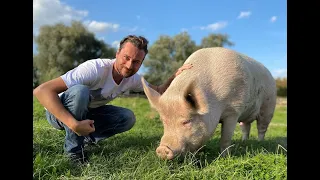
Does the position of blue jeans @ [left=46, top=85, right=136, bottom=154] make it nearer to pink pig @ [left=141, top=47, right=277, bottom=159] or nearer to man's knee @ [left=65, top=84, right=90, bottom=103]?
man's knee @ [left=65, top=84, right=90, bottom=103]

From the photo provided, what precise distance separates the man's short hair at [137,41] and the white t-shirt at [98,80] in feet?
1.05

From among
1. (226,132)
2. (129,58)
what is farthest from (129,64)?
(226,132)

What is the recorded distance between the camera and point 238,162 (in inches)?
132

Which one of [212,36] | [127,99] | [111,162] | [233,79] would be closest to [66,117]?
[111,162]

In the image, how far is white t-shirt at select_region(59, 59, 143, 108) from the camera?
3.59 metres

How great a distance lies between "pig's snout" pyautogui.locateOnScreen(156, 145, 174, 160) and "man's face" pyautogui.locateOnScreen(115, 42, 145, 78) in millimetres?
910

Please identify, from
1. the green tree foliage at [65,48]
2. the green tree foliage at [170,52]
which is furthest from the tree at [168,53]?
the green tree foliage at [65,48]

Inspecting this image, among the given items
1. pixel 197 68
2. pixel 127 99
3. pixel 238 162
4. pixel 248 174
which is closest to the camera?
pixel 248 174

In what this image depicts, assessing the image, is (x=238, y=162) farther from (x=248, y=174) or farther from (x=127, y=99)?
(x=127, y=99)

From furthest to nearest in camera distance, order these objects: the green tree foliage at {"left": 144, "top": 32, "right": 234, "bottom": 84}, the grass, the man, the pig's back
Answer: the green tree foliage at {"left": 144, "top": 32, "right": 234, "bottom": 84}, the pig's back, the man, the grass

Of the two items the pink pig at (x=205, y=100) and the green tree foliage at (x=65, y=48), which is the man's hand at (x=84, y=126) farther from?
the green tree foliage at (x=65, y=48)

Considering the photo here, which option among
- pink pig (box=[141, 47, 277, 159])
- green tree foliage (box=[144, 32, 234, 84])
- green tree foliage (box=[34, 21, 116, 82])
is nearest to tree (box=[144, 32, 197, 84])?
green tree foliage (box=[144, 32, 234, 84])
